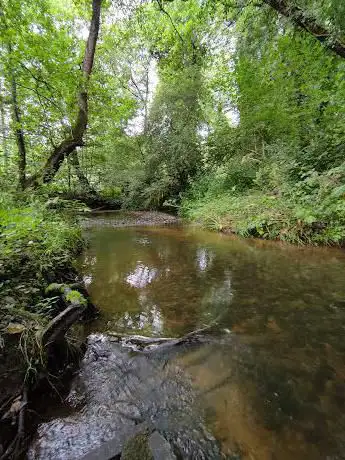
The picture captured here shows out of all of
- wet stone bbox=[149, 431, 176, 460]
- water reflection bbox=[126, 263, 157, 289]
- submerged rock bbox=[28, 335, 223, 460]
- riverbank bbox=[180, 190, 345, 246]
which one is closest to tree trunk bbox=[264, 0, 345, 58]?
riverbank bbox=[180, 190, 345, 246]

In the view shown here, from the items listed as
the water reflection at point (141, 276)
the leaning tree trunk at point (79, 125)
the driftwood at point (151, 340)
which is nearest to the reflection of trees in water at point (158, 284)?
the water reflection at point (141, 276)

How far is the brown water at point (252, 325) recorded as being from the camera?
148cm

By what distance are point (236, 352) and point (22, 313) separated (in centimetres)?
167

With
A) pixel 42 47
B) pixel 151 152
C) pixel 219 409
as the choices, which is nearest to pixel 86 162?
pixel 151 152

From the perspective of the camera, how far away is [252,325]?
250 cm

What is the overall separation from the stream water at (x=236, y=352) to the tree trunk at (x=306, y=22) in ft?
12.2

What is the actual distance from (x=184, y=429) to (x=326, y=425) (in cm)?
83

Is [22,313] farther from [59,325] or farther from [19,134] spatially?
[19,134]

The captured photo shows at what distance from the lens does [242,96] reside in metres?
8.99

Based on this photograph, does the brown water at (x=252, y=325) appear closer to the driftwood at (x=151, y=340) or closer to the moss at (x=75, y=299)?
the driftwood at (x=151, y=340)

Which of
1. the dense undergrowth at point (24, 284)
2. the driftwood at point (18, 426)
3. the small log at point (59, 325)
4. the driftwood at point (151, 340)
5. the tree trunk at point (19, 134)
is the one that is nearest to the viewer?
the driftwood at point (18, 426)

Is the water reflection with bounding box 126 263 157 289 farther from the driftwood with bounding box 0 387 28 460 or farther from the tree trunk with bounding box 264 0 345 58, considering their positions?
the tree trunk with bounding box 264 0 345 58

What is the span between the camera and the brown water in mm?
1479

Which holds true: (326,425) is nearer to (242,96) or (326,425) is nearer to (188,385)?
(188,385)
